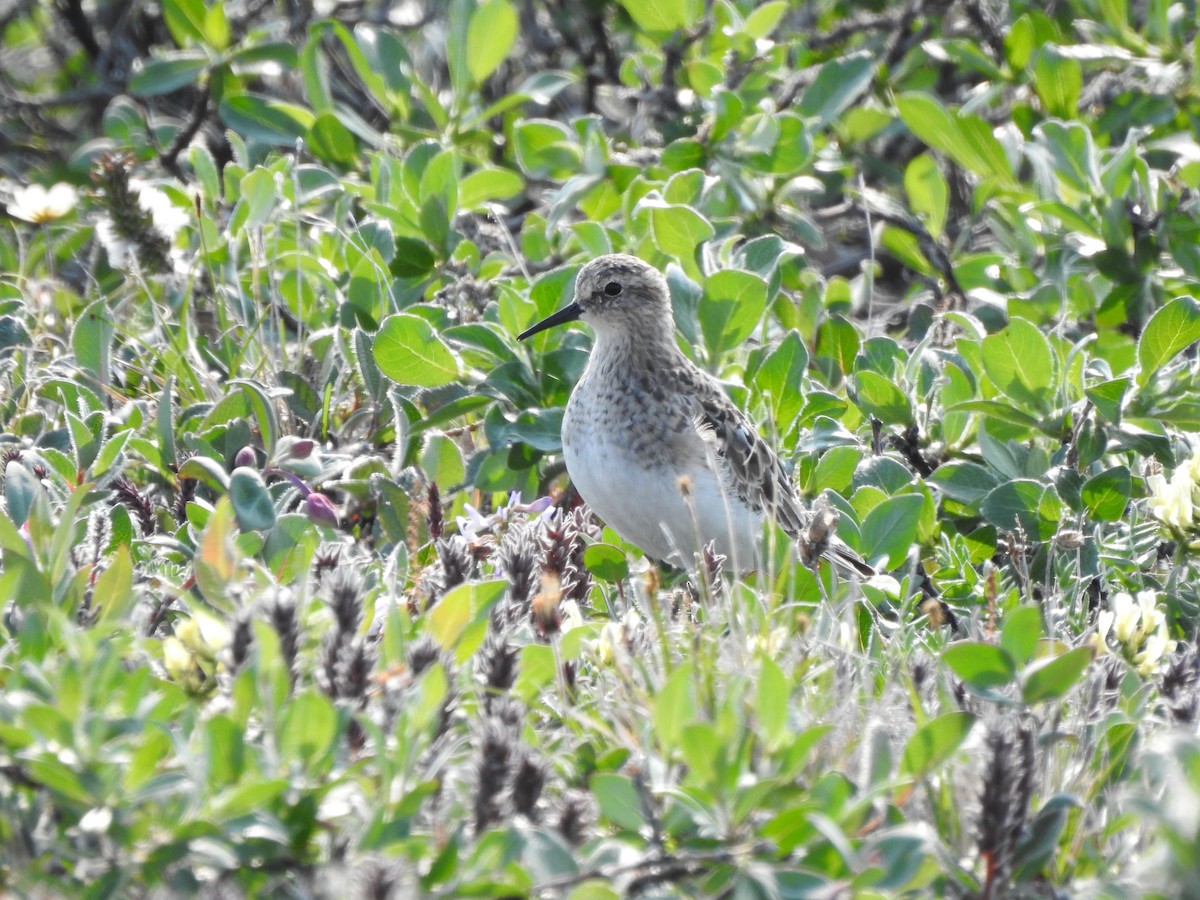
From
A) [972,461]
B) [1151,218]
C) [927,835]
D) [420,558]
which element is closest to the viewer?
[927,835]

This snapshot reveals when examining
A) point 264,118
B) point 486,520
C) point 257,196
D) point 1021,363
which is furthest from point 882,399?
point 264,118

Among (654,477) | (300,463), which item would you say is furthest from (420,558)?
(654,477)

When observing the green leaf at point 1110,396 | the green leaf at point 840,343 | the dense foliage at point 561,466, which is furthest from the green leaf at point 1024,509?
the green leaf at point 840,343

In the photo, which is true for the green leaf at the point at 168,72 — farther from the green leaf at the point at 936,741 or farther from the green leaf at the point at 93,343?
the green leaf at the point at 936,741

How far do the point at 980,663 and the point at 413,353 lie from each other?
2.56 m

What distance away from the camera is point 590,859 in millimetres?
2650

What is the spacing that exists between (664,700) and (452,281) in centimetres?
368

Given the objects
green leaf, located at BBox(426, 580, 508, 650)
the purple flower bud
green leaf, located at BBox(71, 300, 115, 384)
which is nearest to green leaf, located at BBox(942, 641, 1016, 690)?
green leaf, located at BBox(426, 580, 508, 650)

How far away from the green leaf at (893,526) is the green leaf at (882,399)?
2.55 ft

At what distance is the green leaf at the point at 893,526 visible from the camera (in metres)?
4.48

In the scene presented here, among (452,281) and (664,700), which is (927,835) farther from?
(452,281)

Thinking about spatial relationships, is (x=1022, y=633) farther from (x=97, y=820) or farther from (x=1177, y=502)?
(x=97, y=820)

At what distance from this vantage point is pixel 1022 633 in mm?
2959

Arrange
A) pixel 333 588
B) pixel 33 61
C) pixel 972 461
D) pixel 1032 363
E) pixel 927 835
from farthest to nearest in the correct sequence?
pixel 33 61 → pixel 972 461 → pixel 1032 363 → pixel 333 588 → pixel 927 835
